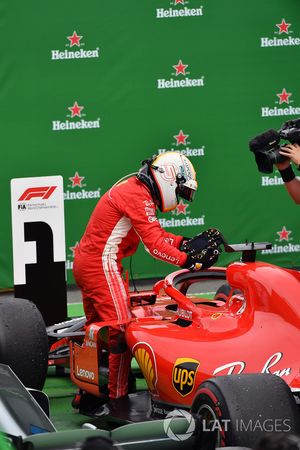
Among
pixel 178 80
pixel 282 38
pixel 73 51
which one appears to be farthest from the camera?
pixel 282 38

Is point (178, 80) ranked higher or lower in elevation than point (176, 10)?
lower

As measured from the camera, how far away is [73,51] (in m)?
13.1

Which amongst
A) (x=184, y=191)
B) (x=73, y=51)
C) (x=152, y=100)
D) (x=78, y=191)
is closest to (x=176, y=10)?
(x=152, y=100)

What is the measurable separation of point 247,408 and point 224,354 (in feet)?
4.00

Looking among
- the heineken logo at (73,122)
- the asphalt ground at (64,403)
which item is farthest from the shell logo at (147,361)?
the heineken logo at (73,122)

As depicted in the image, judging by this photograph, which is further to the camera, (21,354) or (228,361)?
(21,354)

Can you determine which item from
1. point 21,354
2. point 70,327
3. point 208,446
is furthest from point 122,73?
point 208,446

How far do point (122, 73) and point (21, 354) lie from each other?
19.7 ft

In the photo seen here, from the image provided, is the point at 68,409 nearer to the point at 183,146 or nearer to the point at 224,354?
the point at 224,354

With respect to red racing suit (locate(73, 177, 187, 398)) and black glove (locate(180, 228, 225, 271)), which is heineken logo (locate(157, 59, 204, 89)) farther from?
black glove (locate(180, 228, 225, 271))

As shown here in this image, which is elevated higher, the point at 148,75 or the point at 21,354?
the point at 148,75

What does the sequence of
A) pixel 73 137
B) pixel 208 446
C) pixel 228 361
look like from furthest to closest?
pixel 73 137 < pixel 228 361 < pixel 208 446

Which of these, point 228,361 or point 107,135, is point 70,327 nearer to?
point 228,361

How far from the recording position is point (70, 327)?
8891 mm
